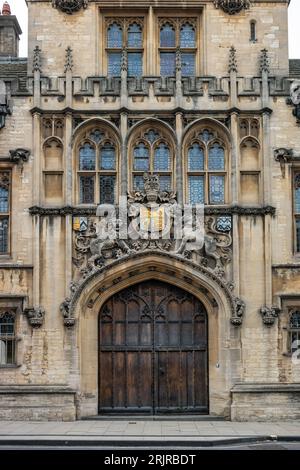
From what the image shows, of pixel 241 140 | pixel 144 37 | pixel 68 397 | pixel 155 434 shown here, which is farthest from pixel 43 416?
pixel 144 37

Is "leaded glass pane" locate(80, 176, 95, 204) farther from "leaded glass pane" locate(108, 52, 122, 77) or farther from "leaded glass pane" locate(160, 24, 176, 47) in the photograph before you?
"leaded glass pane" locate(160, 24, 176, 47)

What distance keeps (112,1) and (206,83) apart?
3714 millimetres

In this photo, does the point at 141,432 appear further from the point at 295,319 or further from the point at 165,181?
the point at 165,181

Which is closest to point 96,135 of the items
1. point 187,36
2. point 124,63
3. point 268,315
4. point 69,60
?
point 124,63

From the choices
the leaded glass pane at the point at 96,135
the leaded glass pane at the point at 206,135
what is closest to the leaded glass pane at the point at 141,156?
the leaded glass pane at the point at 96,135

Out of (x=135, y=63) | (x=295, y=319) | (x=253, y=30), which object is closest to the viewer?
(x=295, y=319)

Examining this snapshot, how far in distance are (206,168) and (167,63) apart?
3518mm

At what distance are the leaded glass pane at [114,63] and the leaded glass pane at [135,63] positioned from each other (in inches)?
11.6

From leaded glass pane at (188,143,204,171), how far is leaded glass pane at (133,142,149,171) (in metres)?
1.17

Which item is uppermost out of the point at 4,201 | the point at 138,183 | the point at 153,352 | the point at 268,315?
the point at 138,183

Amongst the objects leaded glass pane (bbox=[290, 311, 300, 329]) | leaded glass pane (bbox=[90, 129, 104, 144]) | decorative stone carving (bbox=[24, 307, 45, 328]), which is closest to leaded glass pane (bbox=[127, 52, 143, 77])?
leaded glass pane (bbox=[90, 129, 104, 144])

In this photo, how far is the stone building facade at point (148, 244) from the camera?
2156cm

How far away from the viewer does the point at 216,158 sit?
2252 centimetres

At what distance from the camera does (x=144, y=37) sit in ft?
78.0
